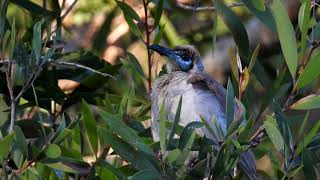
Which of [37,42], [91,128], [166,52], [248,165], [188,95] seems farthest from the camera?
[166,52]

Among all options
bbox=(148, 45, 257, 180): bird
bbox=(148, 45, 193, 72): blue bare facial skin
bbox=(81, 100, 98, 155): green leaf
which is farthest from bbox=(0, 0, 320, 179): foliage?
bbox=(148, 45, 193, 72): blue bare facial skin

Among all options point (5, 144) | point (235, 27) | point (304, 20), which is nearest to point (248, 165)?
point (235, 27)

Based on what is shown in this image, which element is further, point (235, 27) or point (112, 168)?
point (235, 27)

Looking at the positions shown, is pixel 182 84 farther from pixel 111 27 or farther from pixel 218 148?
pixel 111 27

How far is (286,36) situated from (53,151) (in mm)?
731

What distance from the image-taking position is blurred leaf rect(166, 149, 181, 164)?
2.54m

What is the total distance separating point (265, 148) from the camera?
9.91 ft

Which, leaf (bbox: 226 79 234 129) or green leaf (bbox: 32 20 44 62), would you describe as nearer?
leaf (bbox: 226 79 234 129)

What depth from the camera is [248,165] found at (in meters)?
3.33

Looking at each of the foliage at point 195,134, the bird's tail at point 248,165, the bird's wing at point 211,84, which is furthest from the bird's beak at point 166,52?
the bird's tail at point 248,165

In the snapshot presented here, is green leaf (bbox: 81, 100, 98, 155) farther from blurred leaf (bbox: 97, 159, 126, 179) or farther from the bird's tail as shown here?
the bird's tail

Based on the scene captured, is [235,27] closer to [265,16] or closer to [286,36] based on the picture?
[265,16]

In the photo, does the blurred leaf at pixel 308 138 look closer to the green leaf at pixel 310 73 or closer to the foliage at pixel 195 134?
the foliage at pixel 195 134

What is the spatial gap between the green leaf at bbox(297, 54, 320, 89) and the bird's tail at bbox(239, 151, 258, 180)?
26.1 inches
